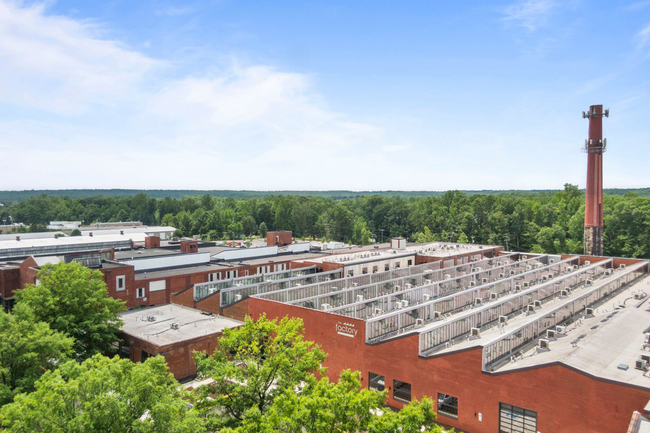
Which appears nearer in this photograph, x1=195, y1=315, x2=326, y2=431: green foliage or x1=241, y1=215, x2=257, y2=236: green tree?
x1=195, y1=315, x2=326, y2=431: green foliage

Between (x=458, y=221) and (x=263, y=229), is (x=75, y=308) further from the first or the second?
(x=263, y=229)

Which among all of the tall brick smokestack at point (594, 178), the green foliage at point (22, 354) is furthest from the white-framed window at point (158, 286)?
the tall brick smokestack at point (594, 178)

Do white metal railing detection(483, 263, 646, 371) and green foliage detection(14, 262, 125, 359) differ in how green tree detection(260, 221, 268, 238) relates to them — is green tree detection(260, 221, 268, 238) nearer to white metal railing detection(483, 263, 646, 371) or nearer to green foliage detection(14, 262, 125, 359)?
green foliage detection(14, 262, 125, 359)

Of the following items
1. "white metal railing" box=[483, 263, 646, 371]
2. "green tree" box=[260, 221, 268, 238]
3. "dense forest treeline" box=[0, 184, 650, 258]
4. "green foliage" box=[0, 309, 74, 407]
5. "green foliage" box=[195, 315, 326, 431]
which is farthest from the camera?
"green tree" box=[260, 221, 268, 238]

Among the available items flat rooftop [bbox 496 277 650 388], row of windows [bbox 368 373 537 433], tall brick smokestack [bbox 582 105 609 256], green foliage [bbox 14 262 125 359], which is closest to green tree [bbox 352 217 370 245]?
tall brick smokestack [bbox 582 105 609 256]

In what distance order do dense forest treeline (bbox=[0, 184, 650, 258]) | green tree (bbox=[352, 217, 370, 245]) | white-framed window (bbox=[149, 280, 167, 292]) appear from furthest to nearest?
green tree (bbox=[352, 217, 370, 245])
dense forest treeline (bbox=[0, 184, 650, 258])
white-framed window (bbox=[149, 280, 167, 292])

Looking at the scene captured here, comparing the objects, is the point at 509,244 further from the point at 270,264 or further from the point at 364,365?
the point at 364,365
